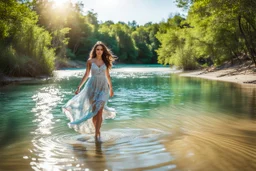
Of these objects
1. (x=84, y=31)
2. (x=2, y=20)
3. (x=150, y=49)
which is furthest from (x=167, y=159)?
(x=150, y=49)

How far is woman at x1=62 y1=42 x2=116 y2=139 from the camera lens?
24.2ft

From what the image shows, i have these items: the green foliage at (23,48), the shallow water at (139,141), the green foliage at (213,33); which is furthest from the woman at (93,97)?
the green foliage at (23,48)

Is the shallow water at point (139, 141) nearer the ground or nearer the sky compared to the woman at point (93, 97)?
nearer the ground

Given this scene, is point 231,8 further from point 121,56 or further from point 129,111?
point 121,56

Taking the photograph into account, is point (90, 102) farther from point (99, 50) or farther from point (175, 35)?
point (175, 35)

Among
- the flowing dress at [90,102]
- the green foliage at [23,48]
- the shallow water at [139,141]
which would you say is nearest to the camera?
the shallow water at [139,141]

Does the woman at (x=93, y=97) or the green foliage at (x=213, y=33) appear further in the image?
the green foliage at (x=213, y=33)

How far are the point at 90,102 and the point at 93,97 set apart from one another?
156 millimetres

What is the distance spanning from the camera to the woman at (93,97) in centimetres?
737

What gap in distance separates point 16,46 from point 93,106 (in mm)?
26327

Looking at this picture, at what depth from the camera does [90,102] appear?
24.6ft

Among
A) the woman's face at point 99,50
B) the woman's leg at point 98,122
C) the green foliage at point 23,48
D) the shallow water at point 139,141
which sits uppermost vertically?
the green foliage at point 23,48

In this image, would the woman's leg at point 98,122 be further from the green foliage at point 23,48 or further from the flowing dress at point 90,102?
the green foliage at point 23,48

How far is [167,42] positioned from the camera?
55.2 m
